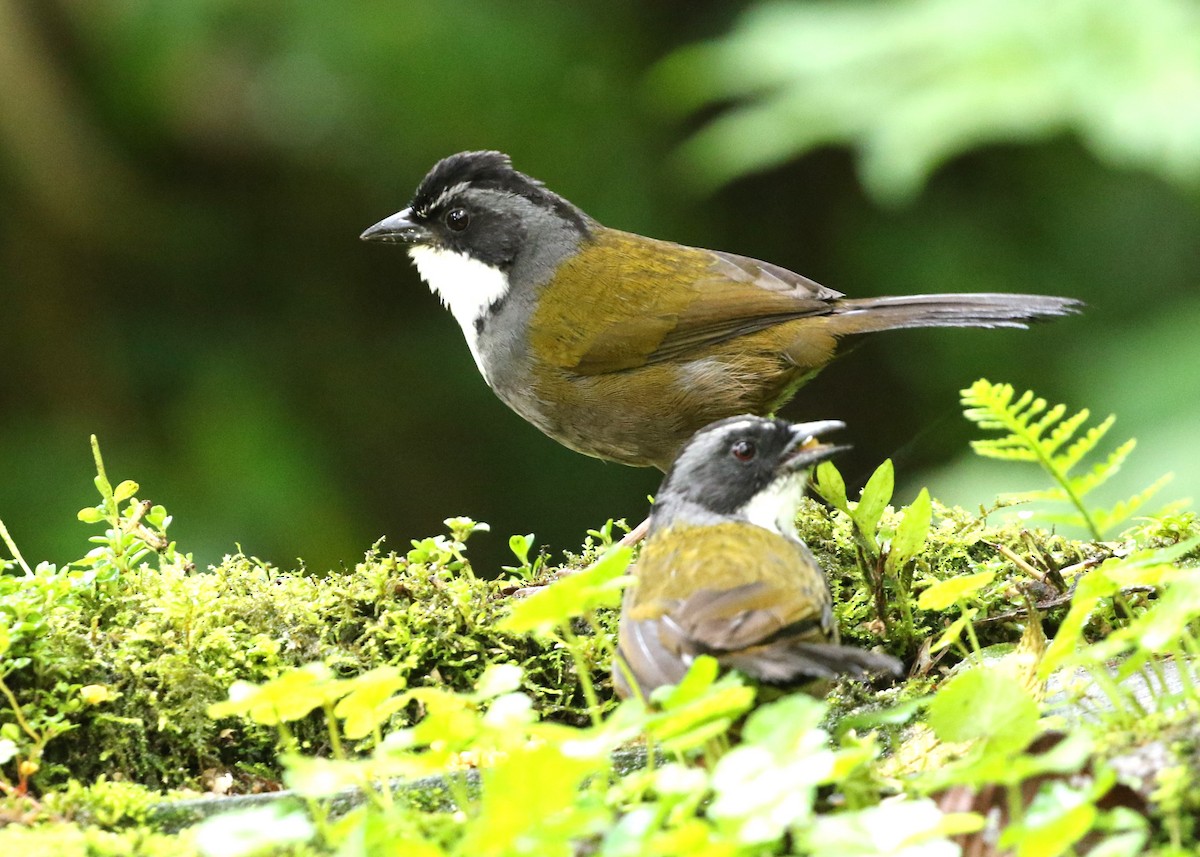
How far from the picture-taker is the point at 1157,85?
16.2 feet

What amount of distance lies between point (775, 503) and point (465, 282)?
1.90m

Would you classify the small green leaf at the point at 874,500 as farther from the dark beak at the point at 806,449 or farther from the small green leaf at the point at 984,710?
the small green leaf at the point at 984,710

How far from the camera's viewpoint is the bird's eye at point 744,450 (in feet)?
11.1

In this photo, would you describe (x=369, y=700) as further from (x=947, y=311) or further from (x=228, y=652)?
(x=947, y=311)

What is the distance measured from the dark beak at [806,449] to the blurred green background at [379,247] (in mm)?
2468

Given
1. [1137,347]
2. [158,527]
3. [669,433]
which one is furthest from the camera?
[1137,347]

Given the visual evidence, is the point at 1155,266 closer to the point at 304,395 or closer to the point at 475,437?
the point at 475,437

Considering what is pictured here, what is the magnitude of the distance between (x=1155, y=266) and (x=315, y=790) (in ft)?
19.2

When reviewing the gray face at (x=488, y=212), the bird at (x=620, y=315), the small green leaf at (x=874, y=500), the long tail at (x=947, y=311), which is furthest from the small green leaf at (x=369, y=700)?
the gray face at (x=488, y=212)

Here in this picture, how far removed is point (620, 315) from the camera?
4539mm

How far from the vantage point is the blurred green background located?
20.7ft

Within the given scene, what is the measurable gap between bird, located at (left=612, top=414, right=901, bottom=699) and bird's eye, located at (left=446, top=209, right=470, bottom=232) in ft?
5.56

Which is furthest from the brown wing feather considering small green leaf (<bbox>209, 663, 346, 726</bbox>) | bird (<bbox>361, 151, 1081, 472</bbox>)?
bird (<bbox>361, 151, 1081, 472</bbox>)

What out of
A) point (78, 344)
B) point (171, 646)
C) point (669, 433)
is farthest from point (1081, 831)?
point (78, 344)
